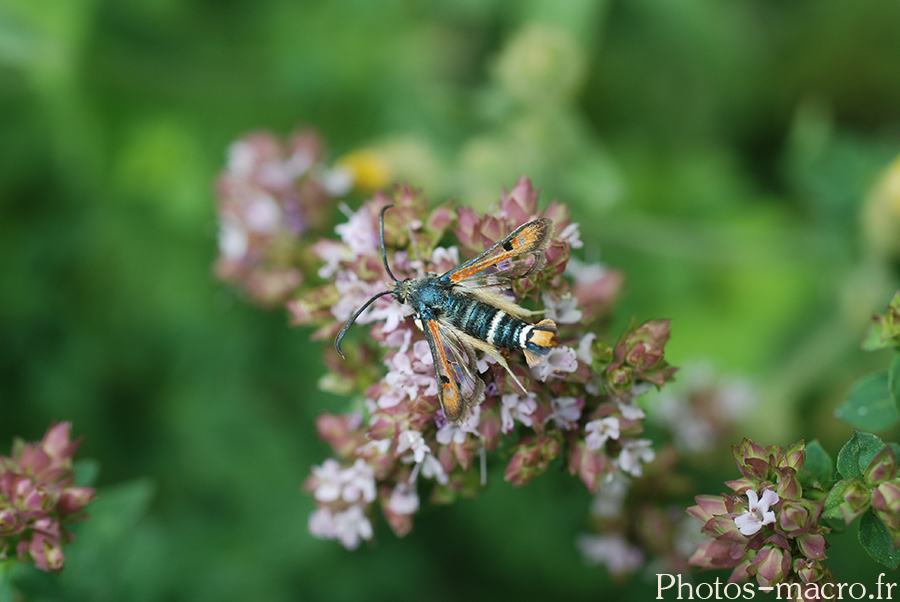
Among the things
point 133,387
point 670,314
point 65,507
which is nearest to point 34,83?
point 133,387

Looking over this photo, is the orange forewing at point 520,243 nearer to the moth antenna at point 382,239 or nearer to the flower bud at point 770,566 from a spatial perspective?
the moth antenna at point 382,239

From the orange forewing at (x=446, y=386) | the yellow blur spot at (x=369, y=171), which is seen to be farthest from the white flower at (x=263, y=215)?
the orange forewing at (x=446, y=386)

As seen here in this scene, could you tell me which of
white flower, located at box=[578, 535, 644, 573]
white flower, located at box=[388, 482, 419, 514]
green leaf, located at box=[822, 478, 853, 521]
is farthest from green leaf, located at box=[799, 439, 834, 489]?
white flower, located at box=[388, 482, 419, 514]

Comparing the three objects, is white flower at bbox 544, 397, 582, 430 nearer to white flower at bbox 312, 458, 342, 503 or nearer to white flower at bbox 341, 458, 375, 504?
white flower at bbox 341, 458, 375, 504

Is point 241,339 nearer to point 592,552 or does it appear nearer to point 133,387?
point 133,387

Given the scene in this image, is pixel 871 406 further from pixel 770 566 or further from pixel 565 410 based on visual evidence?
pixel 565 410

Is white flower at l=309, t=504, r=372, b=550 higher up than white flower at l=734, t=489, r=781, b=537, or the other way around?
white flower at l=734, t=489, r=781, b=537
